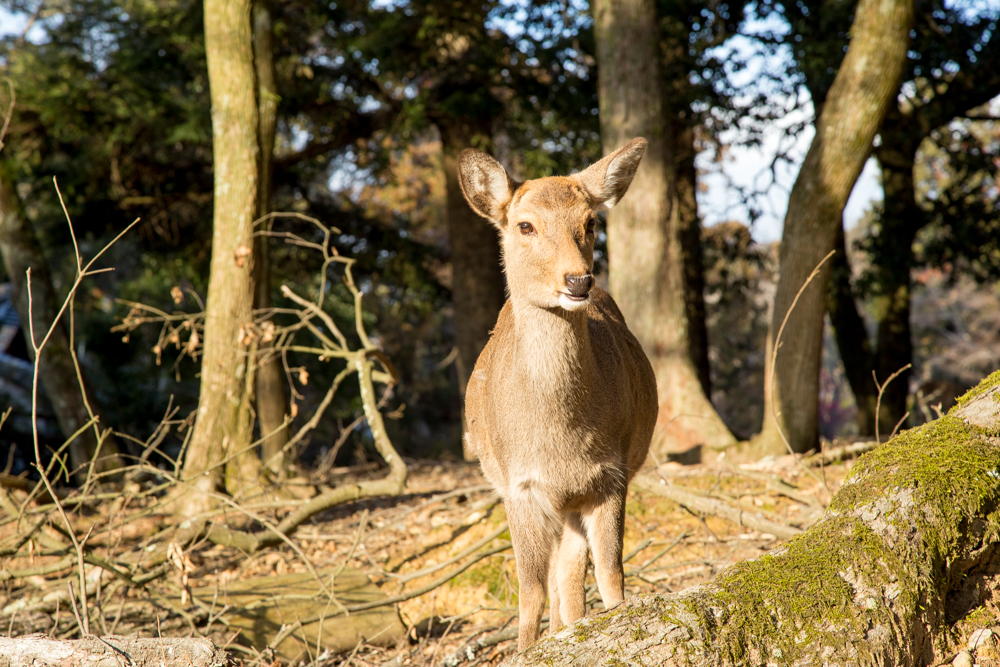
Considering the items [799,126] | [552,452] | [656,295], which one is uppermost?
[799,126]

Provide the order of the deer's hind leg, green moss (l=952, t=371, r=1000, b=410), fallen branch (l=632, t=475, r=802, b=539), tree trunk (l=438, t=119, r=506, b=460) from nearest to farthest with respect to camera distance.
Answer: green moss (l=952, t=371, r=1000, b=410)
the deer's hind leg
fallen branch (l=632, t=475, r=802, b=539)
tree trunk (l=438, t=119, r=506, b=460)

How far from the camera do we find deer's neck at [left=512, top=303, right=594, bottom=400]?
368cm

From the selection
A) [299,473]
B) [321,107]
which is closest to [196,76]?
[321,107]

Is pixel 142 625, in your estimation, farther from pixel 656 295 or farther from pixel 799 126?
pixel 799 126

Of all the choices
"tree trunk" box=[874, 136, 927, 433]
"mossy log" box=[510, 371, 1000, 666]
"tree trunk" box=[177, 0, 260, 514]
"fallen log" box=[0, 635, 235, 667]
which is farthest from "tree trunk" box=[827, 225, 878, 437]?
"fallen log" box=[0, 635, 235, 667]

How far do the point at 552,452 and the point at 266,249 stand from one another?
17.6 ft

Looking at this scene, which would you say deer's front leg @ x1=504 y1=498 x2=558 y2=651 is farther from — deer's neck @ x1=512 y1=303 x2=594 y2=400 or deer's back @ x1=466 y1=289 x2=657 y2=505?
deer's neck @ x1=512 y1=303 x2=594 y2=400

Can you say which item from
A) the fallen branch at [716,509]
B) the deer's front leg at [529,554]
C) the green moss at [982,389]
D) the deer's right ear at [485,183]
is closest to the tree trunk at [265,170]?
the fallen branch at [716,509]

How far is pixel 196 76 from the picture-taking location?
11.9 metres

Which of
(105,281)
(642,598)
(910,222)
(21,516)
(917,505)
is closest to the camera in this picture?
(642,598)

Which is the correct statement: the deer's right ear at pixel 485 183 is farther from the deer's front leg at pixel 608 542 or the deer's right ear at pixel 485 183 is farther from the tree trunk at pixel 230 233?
the tree trunk at pixel 230 233

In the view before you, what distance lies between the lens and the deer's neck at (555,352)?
3.68 m

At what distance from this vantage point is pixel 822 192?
7.73 m

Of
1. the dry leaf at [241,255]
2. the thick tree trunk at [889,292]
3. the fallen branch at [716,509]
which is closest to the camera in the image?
the fallen branch at [716,509]
